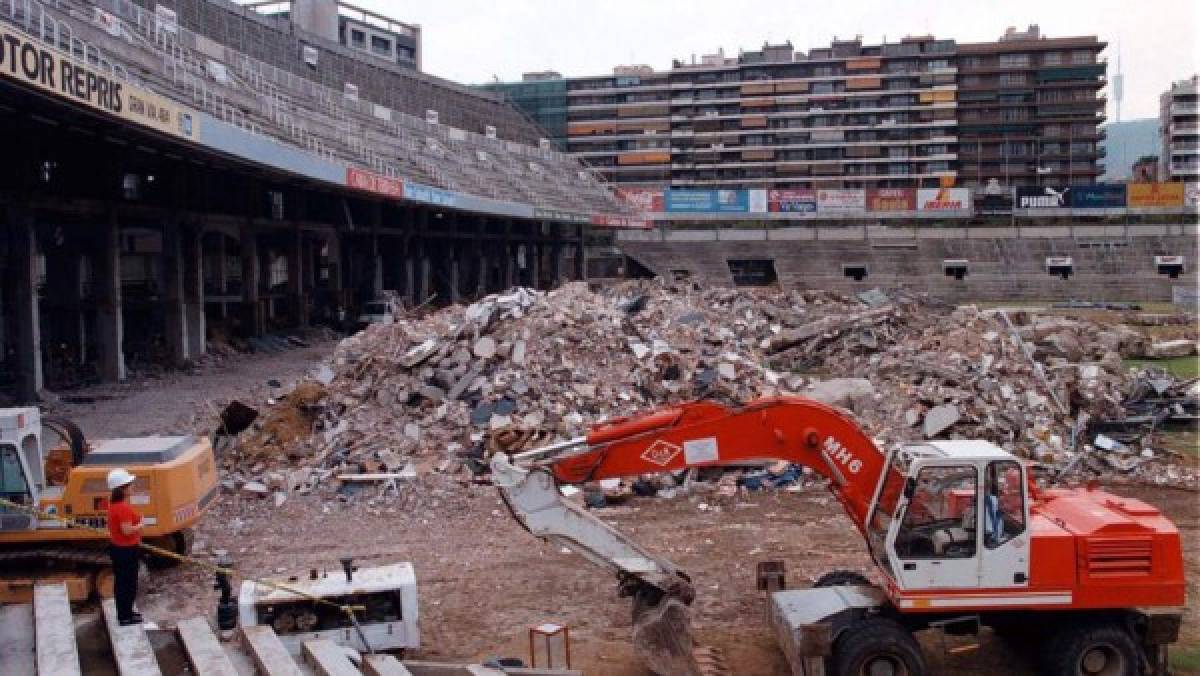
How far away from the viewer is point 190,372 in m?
29.6

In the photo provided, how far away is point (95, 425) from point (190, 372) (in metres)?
8.91

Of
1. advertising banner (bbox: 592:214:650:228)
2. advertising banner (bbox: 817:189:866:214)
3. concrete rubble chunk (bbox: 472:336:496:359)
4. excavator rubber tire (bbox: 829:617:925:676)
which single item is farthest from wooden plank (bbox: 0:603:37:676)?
advertising banner (bbox: 817:189:866:214)

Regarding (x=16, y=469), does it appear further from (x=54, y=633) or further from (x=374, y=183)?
(x=374, y=183)

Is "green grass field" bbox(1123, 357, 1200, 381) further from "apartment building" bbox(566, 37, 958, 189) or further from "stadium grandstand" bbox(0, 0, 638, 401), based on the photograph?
"apartment building" bbox(566, 37, 958, 189)

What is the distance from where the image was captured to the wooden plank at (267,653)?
6.84m

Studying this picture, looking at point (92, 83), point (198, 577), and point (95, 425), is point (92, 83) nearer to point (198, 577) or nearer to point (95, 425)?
point (95, 425)

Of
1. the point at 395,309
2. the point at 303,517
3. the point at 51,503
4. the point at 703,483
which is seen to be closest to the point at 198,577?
the point at 51,503

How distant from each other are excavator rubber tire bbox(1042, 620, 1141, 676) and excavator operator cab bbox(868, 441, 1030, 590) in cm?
57

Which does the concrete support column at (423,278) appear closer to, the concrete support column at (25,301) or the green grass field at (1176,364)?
the concrete support column at (25,301)

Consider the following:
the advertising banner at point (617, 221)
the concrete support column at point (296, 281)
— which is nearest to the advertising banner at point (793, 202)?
the advertising banner at point (617, 221)

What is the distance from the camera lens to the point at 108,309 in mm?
27469

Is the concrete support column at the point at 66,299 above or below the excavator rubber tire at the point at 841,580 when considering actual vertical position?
above

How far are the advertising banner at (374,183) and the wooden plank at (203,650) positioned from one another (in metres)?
25.0

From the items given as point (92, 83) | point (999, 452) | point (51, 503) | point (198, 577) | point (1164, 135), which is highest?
point (1164, 135)
